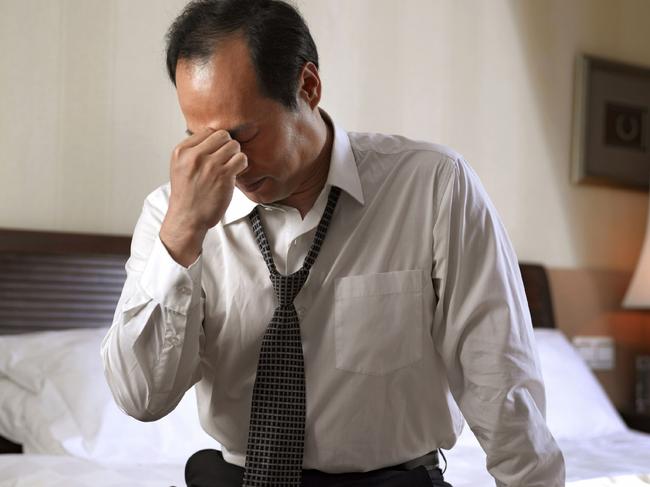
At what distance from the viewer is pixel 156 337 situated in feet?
4.81

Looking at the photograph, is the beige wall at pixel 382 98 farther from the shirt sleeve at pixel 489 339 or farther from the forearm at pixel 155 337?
the shirt sleeve at pixel 489 339

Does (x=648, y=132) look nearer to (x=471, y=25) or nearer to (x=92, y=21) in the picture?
(x=471, y=25)

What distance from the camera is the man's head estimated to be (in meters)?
1.46

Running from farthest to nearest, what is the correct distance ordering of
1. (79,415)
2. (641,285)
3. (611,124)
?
(611,124) → (641,285) → (79,415)

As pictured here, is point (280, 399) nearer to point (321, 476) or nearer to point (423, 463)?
point (321, 476)

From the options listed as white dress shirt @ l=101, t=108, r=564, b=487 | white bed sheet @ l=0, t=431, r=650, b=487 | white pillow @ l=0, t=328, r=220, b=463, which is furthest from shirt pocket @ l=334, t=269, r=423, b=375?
white pillow @ l=0, t=328, r=220, b=463

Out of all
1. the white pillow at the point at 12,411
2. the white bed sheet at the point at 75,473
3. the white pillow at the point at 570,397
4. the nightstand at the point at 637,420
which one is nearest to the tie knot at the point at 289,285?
the white bed sheet at the point at 75,473

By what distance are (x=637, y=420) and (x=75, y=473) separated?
6.84 feet

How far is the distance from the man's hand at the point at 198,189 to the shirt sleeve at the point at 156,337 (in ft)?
0.09

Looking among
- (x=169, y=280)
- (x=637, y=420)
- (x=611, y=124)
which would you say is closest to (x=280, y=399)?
(x=169, y=280)

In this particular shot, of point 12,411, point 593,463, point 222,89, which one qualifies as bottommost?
point 593,463

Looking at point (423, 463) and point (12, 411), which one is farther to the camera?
point (12, 411)

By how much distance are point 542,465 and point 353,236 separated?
51 cm

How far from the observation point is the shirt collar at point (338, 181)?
64.6 inches
